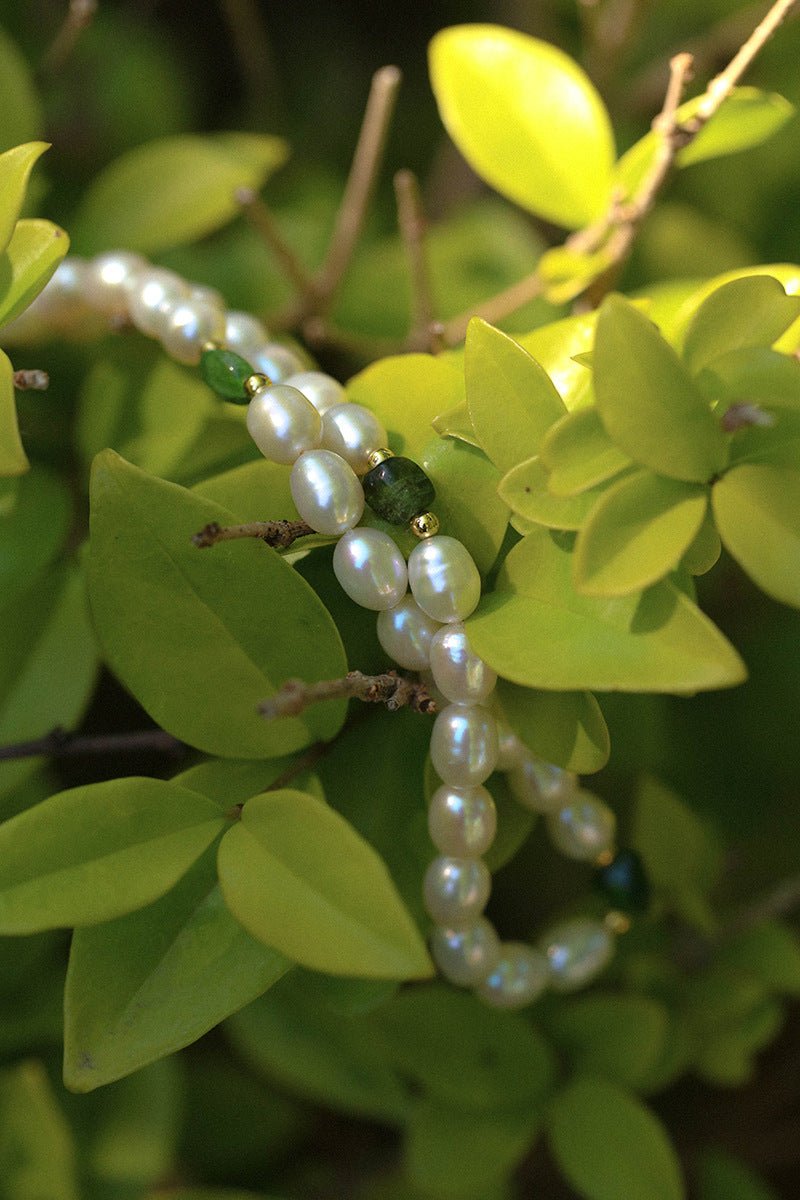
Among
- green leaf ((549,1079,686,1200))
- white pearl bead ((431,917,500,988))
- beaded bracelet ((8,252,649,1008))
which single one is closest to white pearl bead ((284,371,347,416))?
beaded bracelet ((8,252,649,1008))

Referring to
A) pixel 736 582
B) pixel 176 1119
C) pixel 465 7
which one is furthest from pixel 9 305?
pixel 465 7

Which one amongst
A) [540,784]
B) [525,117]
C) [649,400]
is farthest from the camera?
[525,117]

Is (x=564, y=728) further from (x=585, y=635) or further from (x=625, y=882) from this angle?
(x=625, y=882)

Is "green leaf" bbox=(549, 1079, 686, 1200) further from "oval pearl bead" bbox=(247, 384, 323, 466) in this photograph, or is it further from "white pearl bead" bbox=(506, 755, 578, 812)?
"oval pearl bead" bbox=(247, 384, 323, 466)

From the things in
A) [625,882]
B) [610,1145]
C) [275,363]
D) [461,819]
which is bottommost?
[610,1145]

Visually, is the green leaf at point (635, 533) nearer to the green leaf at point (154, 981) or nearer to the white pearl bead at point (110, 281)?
the green leaf at point (154, 981)

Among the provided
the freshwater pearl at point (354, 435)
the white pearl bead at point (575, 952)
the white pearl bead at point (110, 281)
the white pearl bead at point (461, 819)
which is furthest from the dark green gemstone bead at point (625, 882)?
the white pearl bead at point (110, 281)

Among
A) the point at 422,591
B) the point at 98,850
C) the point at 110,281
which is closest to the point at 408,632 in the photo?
the point at 422,591
